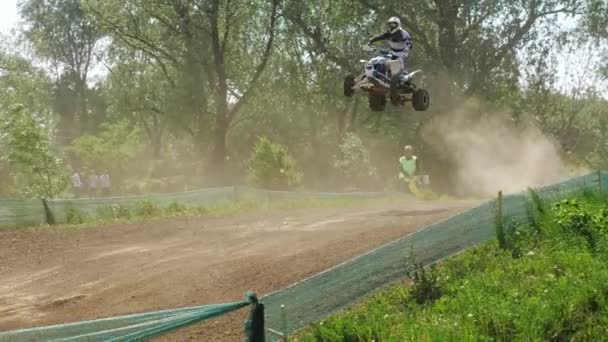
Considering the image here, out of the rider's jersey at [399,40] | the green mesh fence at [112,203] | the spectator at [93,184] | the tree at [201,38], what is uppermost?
the tree at [201,38]

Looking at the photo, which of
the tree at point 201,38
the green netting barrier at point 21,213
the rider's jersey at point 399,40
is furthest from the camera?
the tree at point 201,38

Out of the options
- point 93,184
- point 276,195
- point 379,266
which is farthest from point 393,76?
point 93,184

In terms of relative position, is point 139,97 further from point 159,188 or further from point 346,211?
point 346,211

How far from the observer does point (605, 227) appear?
34.4 ft

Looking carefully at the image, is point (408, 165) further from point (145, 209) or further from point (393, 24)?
point (393, 24)

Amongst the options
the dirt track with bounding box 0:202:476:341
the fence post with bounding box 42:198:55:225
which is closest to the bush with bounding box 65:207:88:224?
the fence post with bounding box 42:198:55:225

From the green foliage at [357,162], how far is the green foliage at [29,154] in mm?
17376

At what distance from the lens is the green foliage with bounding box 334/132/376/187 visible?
39594mm

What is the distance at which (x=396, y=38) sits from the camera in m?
13.0

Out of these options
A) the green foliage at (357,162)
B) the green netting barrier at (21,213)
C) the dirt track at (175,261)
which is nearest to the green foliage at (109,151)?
the green foliage at (357,162)

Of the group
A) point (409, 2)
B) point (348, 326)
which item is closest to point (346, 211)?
point (348, 326)

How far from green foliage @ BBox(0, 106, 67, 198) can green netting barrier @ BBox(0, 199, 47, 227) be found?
564 cm

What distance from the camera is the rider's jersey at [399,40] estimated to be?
505 inches

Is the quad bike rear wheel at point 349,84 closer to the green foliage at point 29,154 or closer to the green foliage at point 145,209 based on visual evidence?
the green foliage at point 145,209
